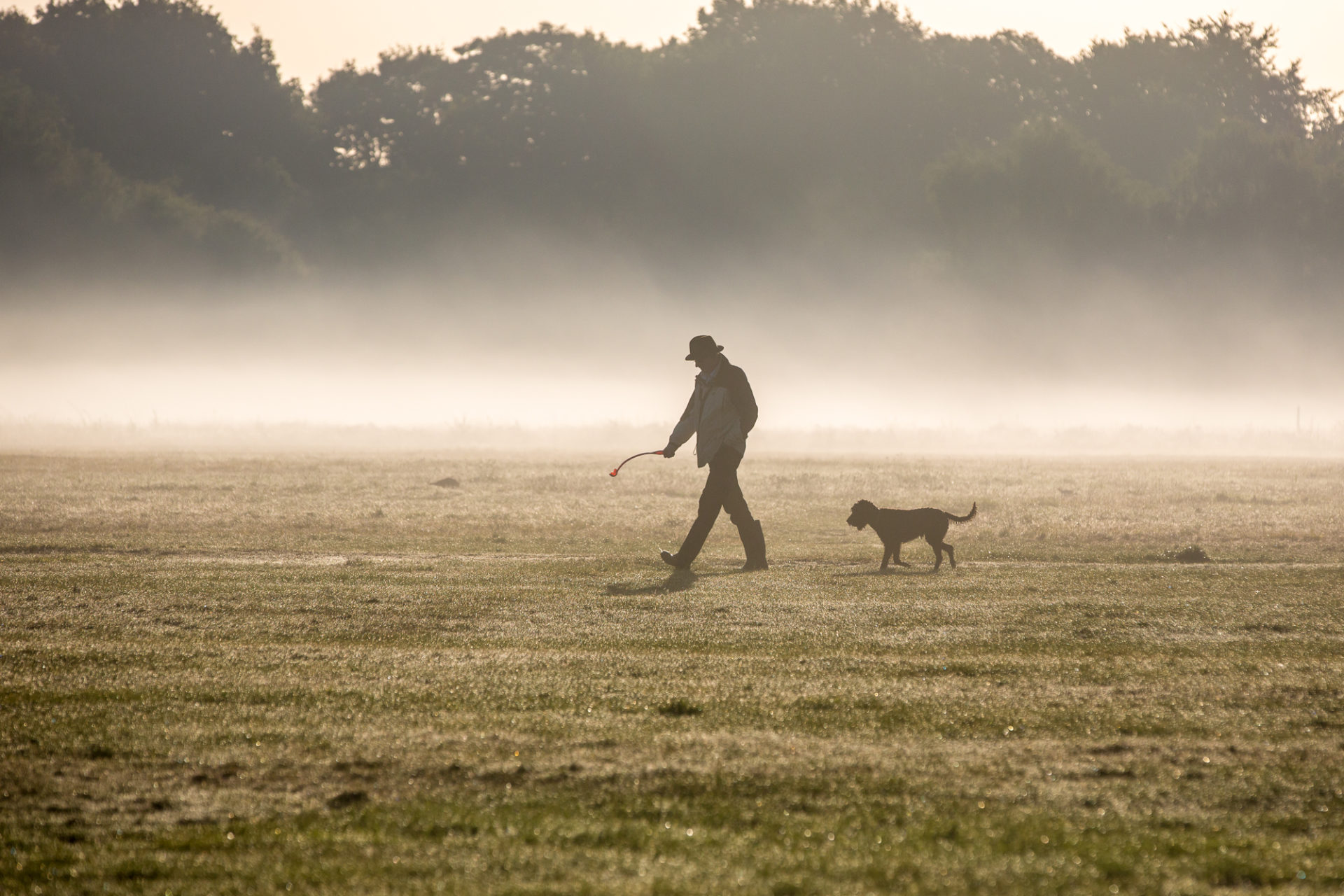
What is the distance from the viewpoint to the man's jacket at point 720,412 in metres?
13.3

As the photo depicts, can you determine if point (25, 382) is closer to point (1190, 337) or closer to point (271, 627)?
point (1190, 337)

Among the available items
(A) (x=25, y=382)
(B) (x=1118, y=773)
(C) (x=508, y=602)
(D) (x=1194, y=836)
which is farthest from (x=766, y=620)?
(A) (x=25, y=382)

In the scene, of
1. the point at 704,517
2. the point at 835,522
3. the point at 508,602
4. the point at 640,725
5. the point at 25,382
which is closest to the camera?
the point at 640,725

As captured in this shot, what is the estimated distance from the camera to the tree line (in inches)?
3516

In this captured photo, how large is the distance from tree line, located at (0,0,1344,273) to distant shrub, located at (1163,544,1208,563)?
70.8 meters

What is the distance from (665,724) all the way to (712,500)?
6.87m

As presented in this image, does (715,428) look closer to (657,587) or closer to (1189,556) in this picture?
(657,587)

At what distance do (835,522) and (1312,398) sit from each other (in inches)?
2764

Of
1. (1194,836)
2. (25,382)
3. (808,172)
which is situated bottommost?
(1194,836)

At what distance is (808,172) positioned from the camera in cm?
9144

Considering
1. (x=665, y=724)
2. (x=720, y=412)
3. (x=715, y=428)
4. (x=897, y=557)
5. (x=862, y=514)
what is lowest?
(x=665, y=724)

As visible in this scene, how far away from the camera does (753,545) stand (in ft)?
45.2

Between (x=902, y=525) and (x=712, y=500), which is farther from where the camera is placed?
(x=902, y=525)

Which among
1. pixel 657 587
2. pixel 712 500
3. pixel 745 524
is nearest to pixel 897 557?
pixel 745 524
